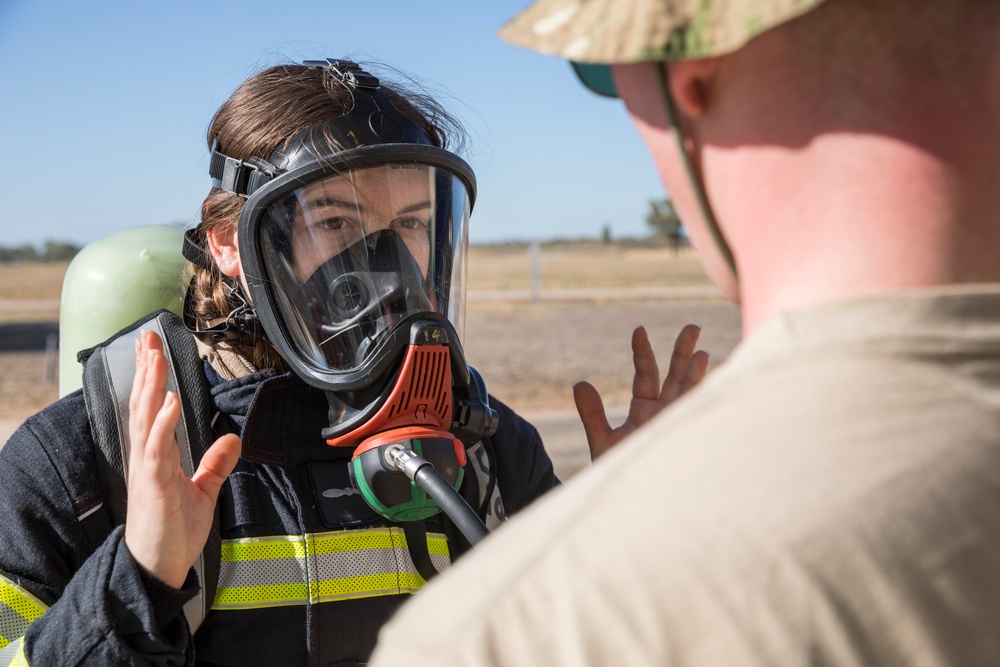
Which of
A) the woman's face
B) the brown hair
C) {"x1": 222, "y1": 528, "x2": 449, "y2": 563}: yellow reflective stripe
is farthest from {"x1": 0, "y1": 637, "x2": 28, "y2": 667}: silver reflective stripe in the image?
the woman's face

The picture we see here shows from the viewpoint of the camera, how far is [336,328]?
6.95 ft

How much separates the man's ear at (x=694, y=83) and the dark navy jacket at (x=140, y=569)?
1222mm

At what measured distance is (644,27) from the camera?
2.74 ft

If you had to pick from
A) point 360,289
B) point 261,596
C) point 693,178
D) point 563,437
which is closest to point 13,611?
point 261,596

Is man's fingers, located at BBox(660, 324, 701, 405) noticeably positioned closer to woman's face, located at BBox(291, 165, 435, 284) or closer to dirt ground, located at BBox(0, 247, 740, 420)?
woman's face, located at BBox(291, 165, 435, 284)

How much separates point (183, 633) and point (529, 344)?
13.1m

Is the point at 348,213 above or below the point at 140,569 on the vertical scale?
above

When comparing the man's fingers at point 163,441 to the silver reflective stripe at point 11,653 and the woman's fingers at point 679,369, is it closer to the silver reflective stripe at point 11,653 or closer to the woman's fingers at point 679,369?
the silver reflective stripe at point 11,653

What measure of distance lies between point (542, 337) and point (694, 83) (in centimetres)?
1477

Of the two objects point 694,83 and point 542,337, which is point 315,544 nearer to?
point 694,83

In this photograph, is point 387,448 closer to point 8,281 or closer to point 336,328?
point 336,328

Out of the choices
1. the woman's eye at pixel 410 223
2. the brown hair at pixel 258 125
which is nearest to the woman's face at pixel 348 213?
the woman's eye at pixel 410 223

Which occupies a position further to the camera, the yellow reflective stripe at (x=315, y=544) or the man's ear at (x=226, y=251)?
the man's ear at (x=226, y=251)

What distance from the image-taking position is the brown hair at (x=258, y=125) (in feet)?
7.22
